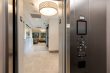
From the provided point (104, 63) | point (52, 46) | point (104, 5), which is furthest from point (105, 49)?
point (52, 46)

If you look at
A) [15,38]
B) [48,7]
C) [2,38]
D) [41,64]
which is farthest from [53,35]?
[2,38]

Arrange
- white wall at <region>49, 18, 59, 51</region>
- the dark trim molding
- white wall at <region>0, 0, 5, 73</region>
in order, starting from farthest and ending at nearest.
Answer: white wall at <region>49, 18, 59, 51</region> < the dark trim molding < white wall at <region>0, 0, 5, 73</region>

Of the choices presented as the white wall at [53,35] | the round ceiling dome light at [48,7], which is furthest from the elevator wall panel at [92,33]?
the white wall at [53,35]

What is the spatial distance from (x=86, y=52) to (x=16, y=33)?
123 centimetres

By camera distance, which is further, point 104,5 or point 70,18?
point 104,5

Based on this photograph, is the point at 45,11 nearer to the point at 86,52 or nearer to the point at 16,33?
the point at 16,33

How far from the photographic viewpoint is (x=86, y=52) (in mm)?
1621

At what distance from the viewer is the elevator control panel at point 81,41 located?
5.18 feet

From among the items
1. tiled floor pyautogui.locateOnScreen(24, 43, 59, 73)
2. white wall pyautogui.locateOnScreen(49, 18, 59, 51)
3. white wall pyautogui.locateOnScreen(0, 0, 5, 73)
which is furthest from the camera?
white wall pyautogui.locateOnScreen(49, 18, 59, 51)

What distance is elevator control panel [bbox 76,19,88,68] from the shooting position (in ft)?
5.18

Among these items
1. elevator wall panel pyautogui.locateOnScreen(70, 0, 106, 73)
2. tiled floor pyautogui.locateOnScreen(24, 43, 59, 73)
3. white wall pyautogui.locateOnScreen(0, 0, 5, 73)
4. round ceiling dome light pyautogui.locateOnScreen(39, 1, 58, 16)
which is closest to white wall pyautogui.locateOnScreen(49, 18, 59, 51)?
tiled floor pyautogui.locateOnScreen(24, 43, 59, 73)

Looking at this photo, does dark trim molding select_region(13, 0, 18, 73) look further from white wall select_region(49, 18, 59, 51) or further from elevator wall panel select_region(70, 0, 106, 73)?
white wall select_region(49, 18, 59, 51)

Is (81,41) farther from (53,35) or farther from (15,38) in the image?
(53,35)

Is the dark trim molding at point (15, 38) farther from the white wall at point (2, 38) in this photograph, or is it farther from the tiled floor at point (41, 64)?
the tiled floor at point (41, 64)
